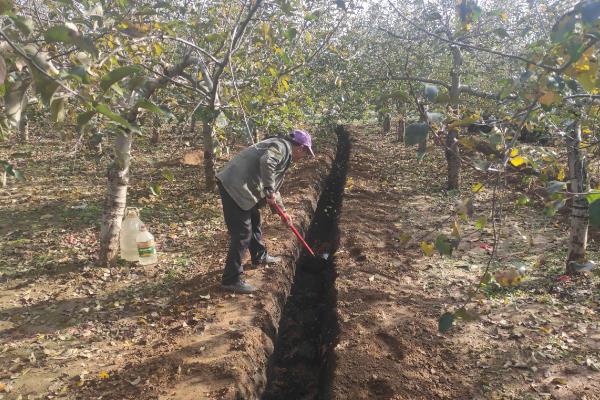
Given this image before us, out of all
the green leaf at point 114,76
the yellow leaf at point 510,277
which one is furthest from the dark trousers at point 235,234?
the green leaf at point 114,76

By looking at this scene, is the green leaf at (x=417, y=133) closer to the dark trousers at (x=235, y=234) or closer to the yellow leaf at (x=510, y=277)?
the yellow leaf at (x=510, y=277)

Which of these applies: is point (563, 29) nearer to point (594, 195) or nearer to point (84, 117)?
point (594, 195)

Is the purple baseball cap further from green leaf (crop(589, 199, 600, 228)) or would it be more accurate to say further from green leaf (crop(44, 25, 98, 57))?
Answer: green leaf (crop(44, 25, 98, 57))

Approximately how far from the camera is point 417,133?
1449 mm

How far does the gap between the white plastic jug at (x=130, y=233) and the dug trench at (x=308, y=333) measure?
215 cm

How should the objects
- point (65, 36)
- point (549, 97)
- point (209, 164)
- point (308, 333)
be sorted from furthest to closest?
point (209, 164) → point (308, 333) → point (549, 97) → point (65, 36)

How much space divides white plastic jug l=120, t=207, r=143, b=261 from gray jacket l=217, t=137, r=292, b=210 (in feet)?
4.42

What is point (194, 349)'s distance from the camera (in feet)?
12.6

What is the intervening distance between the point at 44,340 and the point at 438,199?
25.8 feet

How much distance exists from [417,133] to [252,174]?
3461mm

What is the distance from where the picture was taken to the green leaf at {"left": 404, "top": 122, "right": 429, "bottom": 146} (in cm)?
143

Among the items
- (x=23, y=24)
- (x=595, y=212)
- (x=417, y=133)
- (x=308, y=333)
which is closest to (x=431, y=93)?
(x=417, y=133)

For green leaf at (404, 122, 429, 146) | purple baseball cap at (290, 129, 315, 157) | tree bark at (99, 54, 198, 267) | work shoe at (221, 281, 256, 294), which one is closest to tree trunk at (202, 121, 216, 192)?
tree bark at (99, 54, 198, 267)

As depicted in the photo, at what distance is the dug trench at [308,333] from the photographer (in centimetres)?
425
